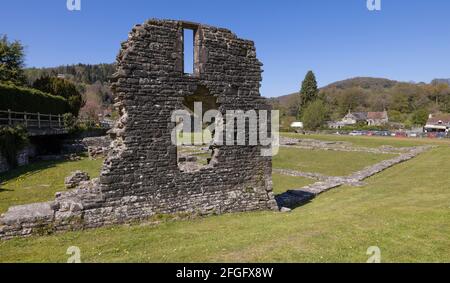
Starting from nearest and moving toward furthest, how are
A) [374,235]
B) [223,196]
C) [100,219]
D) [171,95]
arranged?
[374,235] < [100,219] < [171,95] < [223,196]

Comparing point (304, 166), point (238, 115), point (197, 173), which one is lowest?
point (304, 166)

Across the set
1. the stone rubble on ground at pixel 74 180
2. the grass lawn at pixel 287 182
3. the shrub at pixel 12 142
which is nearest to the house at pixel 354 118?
the grass lawn at pixel 287 182

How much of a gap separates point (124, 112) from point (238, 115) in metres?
3.94

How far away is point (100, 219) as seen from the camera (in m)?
9.63

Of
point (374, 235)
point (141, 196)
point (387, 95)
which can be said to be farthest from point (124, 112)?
point (387, 95)

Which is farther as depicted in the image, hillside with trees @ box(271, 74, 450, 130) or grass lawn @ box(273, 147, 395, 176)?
Result: hillside with trees @ box(271, 74, 450, 130)

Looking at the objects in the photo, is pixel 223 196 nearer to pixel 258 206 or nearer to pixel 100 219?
pixel 258 206

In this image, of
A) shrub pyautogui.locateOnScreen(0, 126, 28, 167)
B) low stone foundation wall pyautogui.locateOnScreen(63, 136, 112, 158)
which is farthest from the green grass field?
low stone foundation wall pyautogui.locateOnScreen(63, 136, 112, 158)

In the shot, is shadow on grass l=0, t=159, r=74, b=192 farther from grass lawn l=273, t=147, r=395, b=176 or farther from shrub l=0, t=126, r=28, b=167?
grass lawn l=273, t=147, r=395, b=176

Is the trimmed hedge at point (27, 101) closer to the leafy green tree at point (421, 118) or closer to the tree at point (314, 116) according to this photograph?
the tree at point (314, 116)

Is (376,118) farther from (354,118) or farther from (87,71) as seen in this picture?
(87,71)

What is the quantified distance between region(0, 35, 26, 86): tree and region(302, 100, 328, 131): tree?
2282 inches

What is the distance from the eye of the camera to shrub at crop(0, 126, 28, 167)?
70.7ft

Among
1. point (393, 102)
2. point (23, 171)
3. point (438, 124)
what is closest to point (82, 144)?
point (23, 171)
